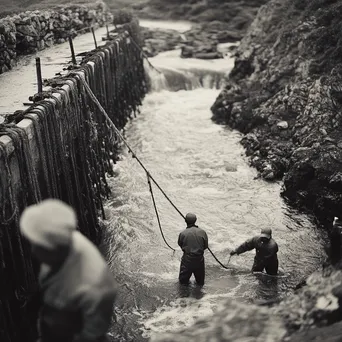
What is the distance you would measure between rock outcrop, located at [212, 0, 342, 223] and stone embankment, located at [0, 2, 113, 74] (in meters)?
6.17

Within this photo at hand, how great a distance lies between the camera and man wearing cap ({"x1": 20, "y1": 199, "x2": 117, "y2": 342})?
106 inches

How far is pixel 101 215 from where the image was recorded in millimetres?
11047

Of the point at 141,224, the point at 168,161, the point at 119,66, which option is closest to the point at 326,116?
the point at 168,161

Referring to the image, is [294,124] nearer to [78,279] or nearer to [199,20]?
[78,279]

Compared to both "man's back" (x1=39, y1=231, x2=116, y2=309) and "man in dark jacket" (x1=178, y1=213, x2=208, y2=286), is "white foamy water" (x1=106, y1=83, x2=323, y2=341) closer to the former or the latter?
"man in dark jacket" (x1=178, y1=213, x2=208, y2=286)

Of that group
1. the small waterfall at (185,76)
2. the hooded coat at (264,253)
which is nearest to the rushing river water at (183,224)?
the hooded coat at (264,253)

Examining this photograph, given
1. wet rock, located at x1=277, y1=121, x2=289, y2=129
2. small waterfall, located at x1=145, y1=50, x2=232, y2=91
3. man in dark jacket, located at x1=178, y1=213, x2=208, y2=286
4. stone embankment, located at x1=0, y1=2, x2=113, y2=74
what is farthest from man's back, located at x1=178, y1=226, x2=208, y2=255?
small waterfall, located at x1=145, y1=50, x2=232, y2=91

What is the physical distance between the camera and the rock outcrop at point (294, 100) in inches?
435

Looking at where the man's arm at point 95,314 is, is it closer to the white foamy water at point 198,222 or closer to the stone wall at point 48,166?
the stone wall at point 48,166

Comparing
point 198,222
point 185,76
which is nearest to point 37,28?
point 185,76

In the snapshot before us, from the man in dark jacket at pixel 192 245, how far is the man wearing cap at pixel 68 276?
196 inches

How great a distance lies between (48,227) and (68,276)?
33cm

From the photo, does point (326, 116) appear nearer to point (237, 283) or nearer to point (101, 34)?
point (237, 283)

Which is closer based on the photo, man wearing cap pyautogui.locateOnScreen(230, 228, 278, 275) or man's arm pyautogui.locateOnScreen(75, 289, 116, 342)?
man's arm pyautogui.locateOnScreen(75, 289, 116, 342)
